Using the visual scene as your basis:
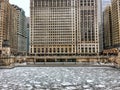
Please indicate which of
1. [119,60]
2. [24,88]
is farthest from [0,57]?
[24,88]

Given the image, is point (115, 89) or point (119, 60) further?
point (119, 60)

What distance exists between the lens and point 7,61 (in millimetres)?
162375

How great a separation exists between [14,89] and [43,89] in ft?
20.2

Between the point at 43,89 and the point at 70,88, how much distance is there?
5.97 metres

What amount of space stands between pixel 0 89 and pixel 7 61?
4046 inches

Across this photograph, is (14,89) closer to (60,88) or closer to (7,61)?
(60,88)

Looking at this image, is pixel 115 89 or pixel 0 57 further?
pixel 0 57

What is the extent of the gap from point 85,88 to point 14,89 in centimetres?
1537

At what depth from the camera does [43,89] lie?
61.5 metres

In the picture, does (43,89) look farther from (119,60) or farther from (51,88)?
(119,60)

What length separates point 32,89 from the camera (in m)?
61.4

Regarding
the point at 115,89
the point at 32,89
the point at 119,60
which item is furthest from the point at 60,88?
the point at 119,60

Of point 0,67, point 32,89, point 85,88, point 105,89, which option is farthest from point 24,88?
point 0,67

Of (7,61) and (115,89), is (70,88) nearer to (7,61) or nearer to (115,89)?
(115,89)
